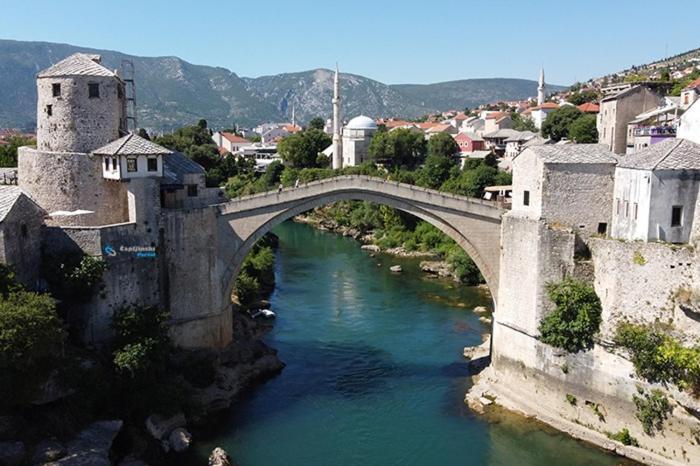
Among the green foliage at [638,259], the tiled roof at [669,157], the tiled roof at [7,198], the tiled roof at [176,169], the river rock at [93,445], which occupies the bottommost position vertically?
the river rock at [93,445]

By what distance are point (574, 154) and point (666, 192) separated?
3.23m

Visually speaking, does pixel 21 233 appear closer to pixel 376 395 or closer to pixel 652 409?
pixel 376 395

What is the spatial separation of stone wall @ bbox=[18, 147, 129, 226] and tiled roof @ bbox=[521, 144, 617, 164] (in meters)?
14.6

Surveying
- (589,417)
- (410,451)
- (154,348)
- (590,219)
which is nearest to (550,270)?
(590,219)

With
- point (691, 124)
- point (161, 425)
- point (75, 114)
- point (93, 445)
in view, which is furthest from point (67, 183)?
point (691, 124)

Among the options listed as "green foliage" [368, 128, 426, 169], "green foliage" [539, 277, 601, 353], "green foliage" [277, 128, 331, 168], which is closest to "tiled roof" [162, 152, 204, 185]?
"green foliage" [539, 277, 601, 353]

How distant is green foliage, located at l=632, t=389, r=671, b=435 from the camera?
18938 mm

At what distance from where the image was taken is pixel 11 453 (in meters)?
16.4

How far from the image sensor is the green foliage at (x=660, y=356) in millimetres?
18359

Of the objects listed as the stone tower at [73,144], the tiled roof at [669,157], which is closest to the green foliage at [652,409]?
the tiled roof at [669,157]

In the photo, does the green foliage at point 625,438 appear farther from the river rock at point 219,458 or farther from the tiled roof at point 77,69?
the tiled roof at point 77,69

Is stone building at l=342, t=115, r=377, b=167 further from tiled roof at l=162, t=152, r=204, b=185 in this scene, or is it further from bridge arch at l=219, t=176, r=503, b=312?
tiled roof at l=162, t=152, r=204, b=185

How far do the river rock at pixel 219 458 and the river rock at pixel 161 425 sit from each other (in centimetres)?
171

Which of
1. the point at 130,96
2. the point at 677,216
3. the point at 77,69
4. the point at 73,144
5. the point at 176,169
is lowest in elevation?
the point at 677,216
